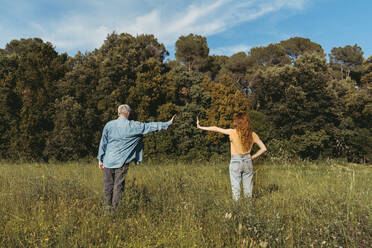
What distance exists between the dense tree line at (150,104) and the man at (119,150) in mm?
17124

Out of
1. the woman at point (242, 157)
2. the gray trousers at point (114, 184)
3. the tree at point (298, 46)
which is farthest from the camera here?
the tree at point (298, 46)

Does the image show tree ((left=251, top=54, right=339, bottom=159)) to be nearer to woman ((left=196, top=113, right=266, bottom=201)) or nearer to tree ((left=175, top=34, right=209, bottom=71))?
tree ((left=175, top=34, right=209, bottom=71))

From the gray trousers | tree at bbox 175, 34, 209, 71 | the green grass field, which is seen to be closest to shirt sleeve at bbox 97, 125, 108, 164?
the gray trousers

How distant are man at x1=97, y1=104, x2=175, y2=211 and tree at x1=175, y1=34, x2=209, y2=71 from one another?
33.3 metres

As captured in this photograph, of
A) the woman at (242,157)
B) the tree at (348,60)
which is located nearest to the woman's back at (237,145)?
the woman at (242,157)

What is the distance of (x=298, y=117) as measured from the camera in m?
24.4

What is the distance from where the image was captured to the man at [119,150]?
4.60 meters

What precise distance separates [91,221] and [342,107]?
94.0ft

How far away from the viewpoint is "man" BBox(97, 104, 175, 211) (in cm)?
460

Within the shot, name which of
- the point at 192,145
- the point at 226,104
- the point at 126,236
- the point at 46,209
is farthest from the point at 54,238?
the point at 226,104

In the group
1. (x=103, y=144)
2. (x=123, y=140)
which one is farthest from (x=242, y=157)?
(x=103, y=144)

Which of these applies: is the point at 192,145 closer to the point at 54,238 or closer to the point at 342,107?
the point at 342,107

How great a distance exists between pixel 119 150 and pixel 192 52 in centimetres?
3446

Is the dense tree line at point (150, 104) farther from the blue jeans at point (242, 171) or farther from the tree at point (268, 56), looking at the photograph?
the blue jeans at point (242, 171)
